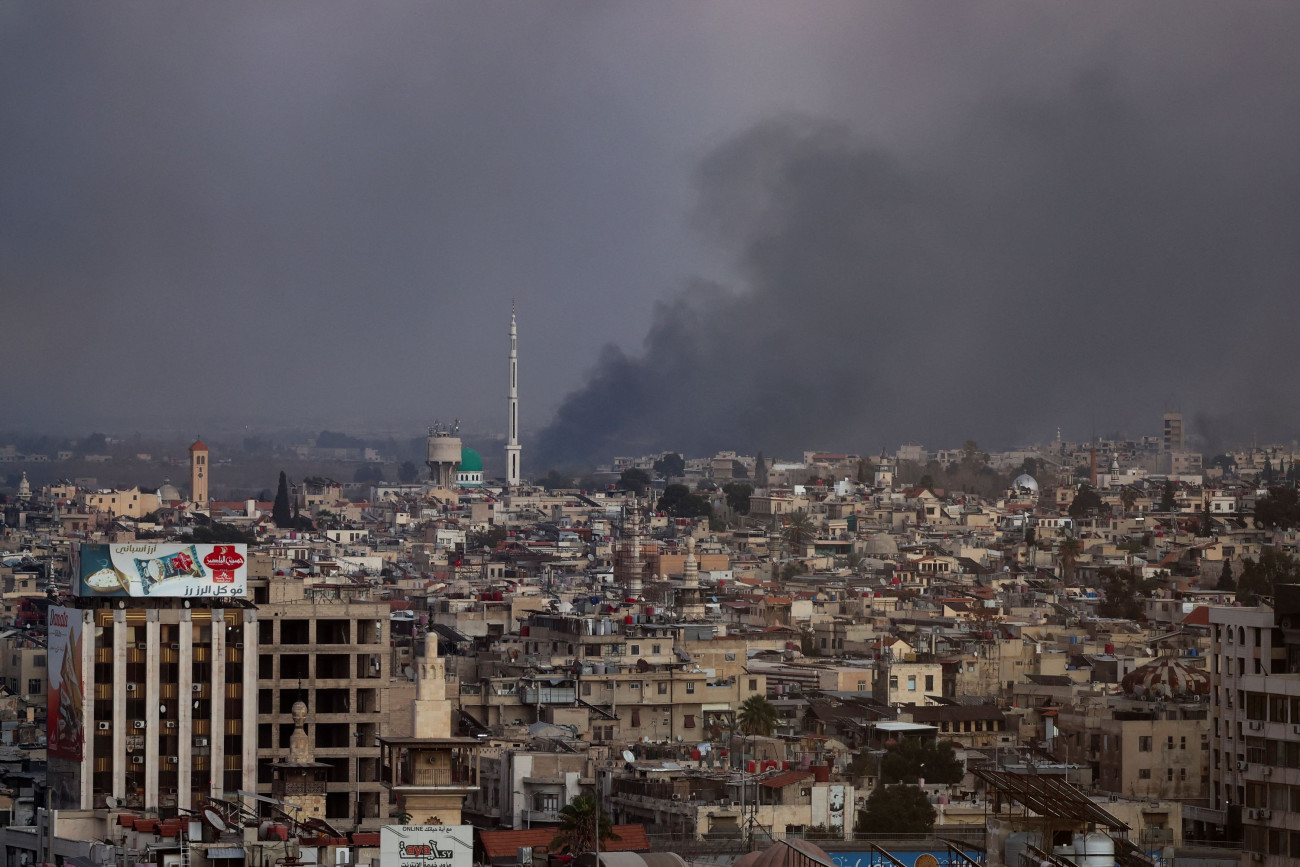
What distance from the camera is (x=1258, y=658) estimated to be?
2989 cm

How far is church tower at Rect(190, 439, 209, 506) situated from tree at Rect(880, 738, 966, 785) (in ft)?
358

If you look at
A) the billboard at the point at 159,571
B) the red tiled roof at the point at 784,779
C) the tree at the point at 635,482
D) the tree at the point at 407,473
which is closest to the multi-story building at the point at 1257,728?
the red tiled roof at the point at 784,779

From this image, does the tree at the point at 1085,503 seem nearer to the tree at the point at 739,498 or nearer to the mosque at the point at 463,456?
the tree at the point at 739,498

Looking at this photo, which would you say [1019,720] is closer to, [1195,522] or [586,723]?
[586,723]

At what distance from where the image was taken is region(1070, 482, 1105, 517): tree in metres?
105

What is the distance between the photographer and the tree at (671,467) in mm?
165875

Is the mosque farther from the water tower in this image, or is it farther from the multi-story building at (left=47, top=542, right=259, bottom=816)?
the multi-story building at (left=47, top=542, right=259, bottom=816)

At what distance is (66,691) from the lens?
3122 centimetres

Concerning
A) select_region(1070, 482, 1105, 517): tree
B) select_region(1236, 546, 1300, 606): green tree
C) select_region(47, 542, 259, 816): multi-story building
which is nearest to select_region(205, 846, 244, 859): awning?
select_region(47, 542, 259, 816): multi-story building

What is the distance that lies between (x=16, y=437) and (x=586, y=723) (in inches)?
4948

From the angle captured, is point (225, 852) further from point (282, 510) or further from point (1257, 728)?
point (282, 510)

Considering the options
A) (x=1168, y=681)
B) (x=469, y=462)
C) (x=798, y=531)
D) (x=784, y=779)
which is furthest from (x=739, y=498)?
(x=784, y=779)

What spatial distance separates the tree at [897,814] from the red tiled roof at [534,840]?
10.2 ft

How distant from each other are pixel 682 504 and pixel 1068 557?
43.0 metres
